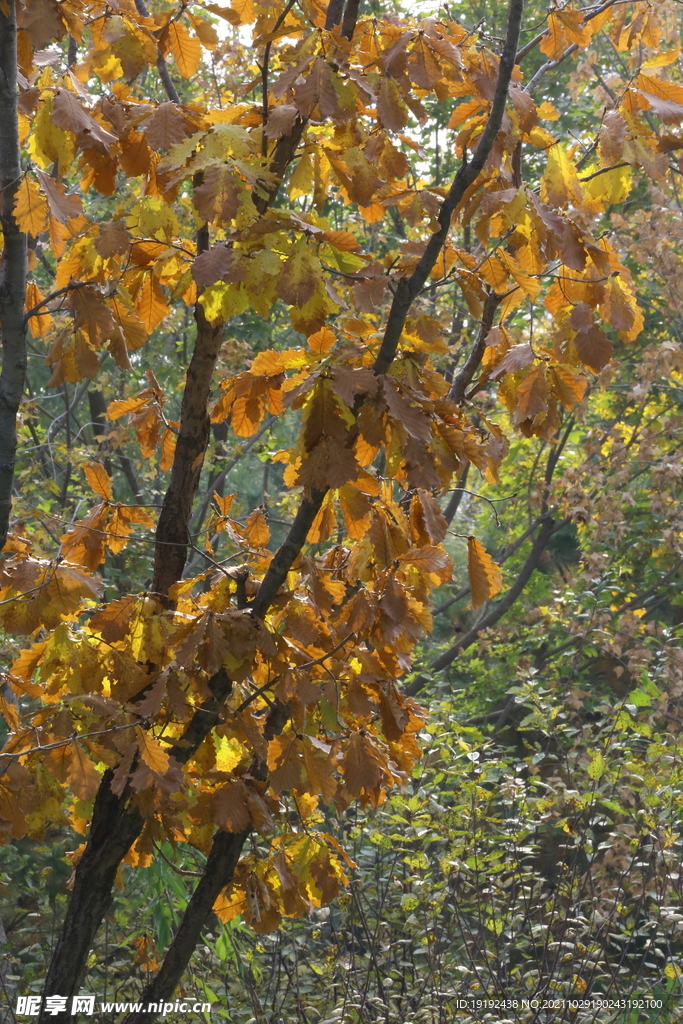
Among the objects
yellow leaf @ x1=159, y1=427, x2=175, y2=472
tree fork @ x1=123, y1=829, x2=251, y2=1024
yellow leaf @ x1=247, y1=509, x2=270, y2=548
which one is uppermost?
yellow leaf @ x1=159, y1=427, x2=175, y2=472

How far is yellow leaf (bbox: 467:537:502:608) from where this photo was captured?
195cm

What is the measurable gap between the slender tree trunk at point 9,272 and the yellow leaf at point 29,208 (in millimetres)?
51

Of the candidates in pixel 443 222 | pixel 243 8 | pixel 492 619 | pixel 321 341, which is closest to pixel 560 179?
pixel 443 222

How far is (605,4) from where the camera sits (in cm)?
200

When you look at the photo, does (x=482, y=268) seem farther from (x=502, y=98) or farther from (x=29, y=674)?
(x=29, y=674)

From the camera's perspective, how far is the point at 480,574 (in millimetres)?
1960

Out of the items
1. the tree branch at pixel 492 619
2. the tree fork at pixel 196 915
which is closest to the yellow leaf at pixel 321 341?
the tree fork at pixel 196 915

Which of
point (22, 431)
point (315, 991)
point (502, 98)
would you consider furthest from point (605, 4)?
point (22, 431)

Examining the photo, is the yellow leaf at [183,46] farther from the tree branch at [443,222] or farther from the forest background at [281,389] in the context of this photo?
the tree branch at [443,222]

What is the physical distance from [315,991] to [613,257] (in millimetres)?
3154

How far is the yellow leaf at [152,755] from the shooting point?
176 cm

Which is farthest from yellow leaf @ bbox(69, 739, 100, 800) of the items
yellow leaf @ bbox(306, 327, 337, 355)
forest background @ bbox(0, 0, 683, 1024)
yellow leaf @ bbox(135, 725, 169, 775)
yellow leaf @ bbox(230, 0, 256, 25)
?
yellow leaf @ bbox(230, 0, 256, 25)

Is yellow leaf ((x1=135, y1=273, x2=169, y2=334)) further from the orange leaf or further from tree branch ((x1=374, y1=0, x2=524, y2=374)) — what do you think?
the orange leaf

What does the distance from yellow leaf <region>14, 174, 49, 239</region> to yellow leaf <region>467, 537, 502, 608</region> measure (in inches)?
42.9
